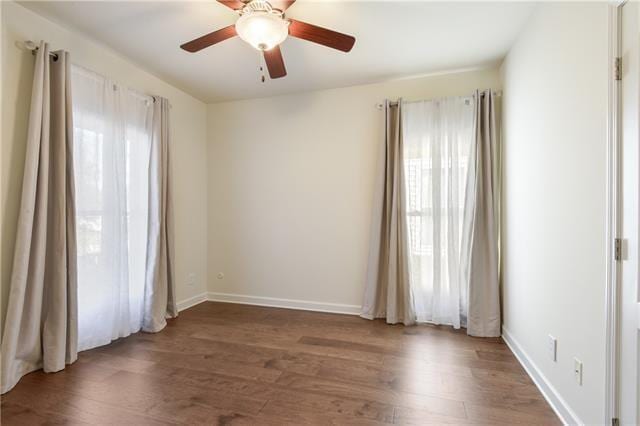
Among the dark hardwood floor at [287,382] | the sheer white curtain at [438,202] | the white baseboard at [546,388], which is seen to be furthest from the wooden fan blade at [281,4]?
the white baseboard at [546,388]

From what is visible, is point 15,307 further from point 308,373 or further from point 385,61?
point 385,61

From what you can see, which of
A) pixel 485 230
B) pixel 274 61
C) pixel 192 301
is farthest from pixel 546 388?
pixel 192 301

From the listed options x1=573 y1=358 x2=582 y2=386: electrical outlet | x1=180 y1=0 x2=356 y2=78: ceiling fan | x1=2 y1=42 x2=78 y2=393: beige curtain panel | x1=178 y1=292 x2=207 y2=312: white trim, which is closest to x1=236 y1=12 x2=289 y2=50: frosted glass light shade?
x1=180 y1=0 x2=356 y2=78: ceiling fan

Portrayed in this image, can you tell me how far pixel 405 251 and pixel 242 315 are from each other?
199 cm

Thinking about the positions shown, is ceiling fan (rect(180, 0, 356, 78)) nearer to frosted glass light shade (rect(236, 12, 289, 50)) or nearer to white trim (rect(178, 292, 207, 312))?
frosted glass light shade (rect(236, 12, 289, 50))

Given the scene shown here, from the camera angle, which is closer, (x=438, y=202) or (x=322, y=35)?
(x=322, y=35)

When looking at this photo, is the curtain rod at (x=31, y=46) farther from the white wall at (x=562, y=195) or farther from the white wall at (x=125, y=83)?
the white wall at (x=562, y=195)

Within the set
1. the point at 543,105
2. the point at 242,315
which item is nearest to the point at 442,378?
the point at 543,105

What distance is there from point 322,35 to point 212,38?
741 mm

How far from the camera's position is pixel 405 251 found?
2.97 metres

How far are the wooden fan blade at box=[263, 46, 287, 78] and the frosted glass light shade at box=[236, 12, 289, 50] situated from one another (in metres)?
0.19

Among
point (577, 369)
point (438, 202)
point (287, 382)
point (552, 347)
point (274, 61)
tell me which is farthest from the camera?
point (438, 202)

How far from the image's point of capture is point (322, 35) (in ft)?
6.01

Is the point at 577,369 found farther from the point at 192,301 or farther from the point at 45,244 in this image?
the point at 192,301
